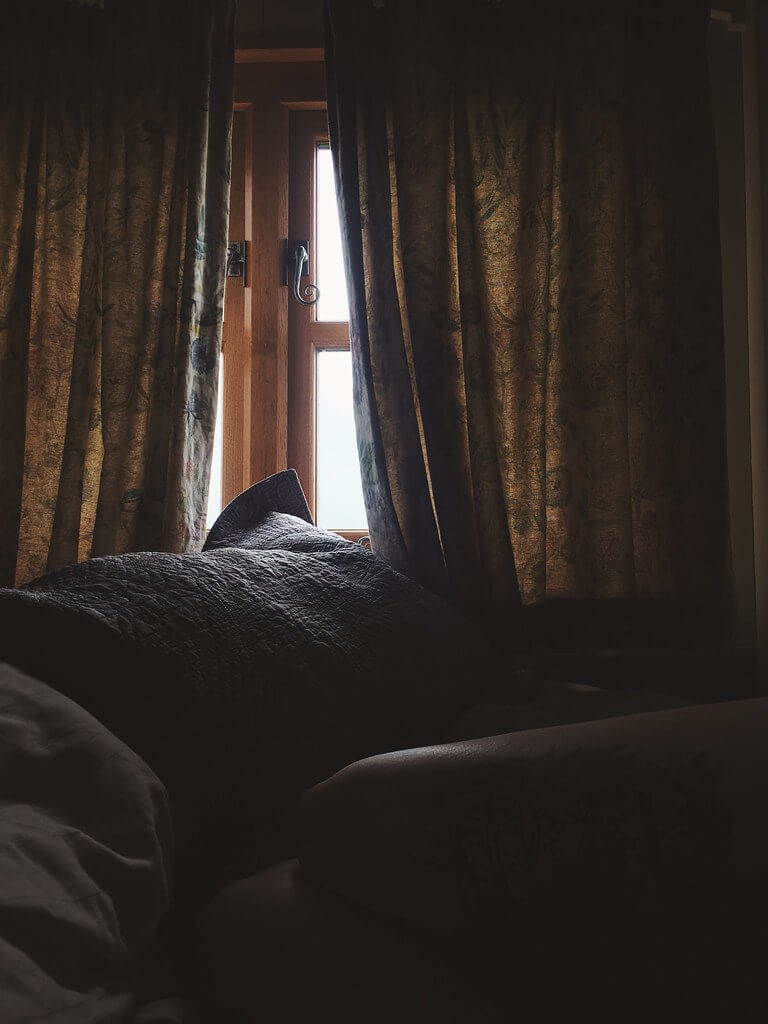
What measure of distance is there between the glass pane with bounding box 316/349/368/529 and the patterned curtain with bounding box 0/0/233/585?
353mm

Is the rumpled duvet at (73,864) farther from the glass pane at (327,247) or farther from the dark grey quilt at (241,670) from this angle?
the glass pane at (327,247)

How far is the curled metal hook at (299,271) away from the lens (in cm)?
187

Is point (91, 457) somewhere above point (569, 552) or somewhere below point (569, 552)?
above

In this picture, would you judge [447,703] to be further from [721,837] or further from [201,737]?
[721,837]

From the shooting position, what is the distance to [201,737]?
70cm

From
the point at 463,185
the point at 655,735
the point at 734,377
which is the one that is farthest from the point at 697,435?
the point at 655,735

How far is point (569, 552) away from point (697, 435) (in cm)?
38

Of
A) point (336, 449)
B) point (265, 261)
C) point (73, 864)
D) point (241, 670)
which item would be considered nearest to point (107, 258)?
point (265, 261)

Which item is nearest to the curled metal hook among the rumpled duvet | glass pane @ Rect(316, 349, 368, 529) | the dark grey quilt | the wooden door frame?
the wooden door frame

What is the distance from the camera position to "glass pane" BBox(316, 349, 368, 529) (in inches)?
75.7

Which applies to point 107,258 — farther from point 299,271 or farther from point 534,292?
point 534,292

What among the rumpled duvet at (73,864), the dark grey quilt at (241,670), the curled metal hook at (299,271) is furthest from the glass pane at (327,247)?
the rumpled duvet at (73,864)

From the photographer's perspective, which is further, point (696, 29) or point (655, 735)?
point (696, 29)

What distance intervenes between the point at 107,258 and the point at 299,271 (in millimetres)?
476
